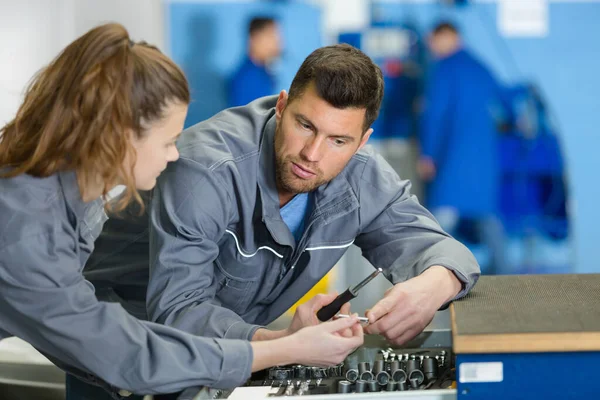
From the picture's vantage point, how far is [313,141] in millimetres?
1684

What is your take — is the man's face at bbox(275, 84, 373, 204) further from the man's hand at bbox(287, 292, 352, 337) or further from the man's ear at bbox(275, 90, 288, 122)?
the man's hand at bbox(287, 292, 352, 337)

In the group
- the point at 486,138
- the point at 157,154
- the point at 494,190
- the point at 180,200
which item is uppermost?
the point at 157,154

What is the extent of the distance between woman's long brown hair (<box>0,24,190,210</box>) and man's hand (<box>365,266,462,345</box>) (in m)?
0.57

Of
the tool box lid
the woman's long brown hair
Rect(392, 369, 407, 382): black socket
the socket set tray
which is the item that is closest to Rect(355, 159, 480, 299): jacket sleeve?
the tool box lid

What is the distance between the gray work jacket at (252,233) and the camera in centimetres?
153

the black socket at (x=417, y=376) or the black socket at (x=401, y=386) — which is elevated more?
the black socket at (x=401, y=386)

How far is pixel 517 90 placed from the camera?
4395 mm

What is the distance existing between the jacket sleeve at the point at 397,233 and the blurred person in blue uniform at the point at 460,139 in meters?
2.53

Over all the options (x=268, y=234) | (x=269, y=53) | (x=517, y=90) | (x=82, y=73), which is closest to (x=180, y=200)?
(x=268, y=234)

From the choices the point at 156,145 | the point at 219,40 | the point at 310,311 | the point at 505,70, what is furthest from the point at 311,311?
the point at 505,70

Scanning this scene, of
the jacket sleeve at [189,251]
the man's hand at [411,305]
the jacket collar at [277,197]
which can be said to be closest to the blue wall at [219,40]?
the jacket collar at [277,197]

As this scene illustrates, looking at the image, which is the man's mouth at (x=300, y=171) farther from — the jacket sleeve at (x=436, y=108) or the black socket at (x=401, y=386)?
the jacket sleeve at (x=436, y=108)

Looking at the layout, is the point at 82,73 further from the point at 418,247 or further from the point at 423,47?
the point at 423,47

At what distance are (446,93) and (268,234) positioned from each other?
2841 mm
